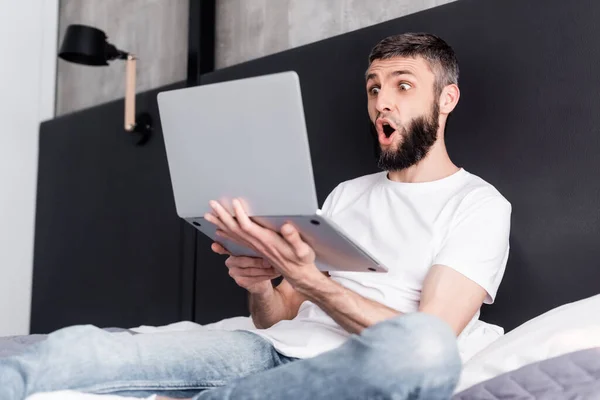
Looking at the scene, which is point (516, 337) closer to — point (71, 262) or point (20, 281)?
point (71, 262)

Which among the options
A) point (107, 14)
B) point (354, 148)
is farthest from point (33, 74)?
point (354, 148)

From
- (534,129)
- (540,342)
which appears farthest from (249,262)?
(534,129)

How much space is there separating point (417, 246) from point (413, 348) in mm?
594

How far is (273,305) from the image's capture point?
1.51 metres

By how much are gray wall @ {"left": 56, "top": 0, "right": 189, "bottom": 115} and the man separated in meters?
1.46

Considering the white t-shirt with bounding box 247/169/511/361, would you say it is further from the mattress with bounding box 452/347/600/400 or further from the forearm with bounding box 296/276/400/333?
the mattress with bounding box 452/347/600/400

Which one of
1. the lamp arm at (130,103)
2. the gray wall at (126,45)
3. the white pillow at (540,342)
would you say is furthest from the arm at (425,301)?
the gray wall at (126,45)

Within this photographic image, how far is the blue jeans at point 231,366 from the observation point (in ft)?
2.71

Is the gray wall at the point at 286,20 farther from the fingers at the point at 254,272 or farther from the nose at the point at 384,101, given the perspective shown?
the fingers at the point at 254,272

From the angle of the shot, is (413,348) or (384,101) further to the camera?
(384,101)

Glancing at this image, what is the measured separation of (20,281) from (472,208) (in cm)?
254

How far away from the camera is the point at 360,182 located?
1669mm

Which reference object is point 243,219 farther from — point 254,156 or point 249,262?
point 249,262

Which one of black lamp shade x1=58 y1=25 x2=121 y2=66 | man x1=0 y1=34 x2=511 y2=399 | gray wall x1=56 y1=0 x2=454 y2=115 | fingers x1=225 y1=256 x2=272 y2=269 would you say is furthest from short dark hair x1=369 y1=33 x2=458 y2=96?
black lamp shade x1=58 y1=25 x2=121 y2=66
